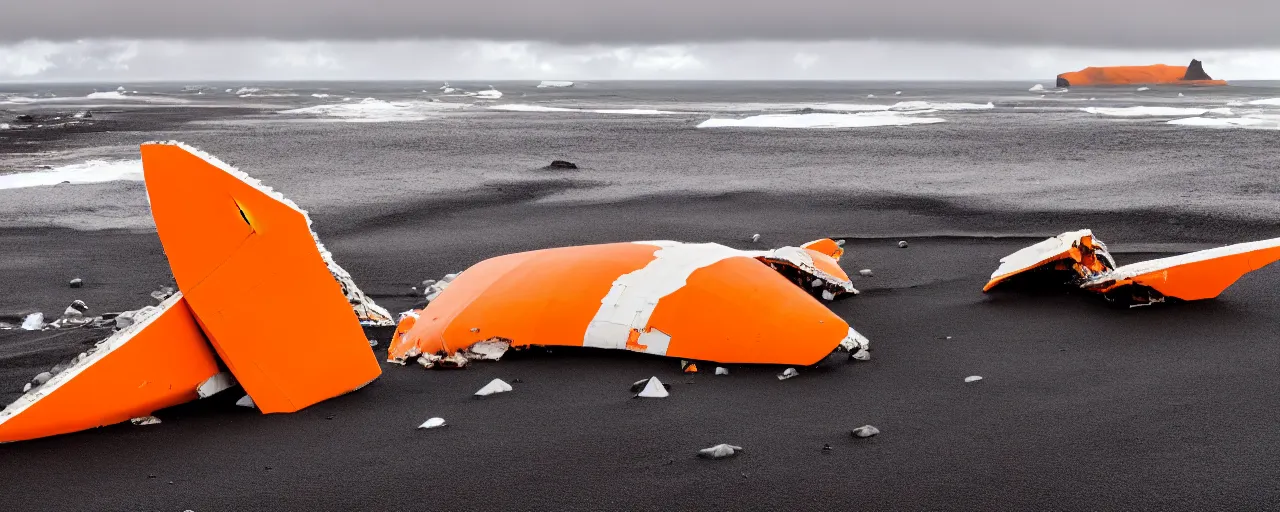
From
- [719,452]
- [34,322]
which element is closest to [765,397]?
[719,452]

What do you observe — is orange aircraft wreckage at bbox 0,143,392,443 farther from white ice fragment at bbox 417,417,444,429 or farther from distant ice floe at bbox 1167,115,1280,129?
distant ice floe at bbox 1167,115,1280,129

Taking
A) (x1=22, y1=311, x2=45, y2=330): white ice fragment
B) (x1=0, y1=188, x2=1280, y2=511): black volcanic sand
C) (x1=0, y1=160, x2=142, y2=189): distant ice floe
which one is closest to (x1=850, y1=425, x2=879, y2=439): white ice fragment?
(x1=0, y1=188, x2=1280, y2=511): black volcanic sand

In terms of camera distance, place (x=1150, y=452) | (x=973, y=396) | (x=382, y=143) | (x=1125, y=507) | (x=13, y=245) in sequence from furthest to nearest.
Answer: (x=382, y=143) < (x=13, y=245) < (x=973, y=396) < (x=1150, y=452) < (x=1125, y=507)

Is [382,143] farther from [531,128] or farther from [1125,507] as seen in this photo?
[1125,507]

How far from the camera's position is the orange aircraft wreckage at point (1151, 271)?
6082mm

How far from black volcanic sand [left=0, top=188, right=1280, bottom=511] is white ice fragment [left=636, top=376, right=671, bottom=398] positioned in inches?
1.8

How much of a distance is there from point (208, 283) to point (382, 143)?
18824 millimetres

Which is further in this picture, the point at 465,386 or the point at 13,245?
the point at 13,245

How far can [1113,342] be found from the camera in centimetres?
552

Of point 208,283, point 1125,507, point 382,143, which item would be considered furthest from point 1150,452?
point 382,143

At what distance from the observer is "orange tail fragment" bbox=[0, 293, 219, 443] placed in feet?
13.8

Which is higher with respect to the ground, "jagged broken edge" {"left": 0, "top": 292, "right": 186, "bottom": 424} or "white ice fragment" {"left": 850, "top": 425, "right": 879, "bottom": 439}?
"jagged broken edge" {"left": 0, "top": 292, "right": 186, "bottom": 424}

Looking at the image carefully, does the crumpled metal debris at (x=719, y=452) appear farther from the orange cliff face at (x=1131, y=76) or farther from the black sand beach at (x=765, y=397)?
the orange cliff face at (x=1131, y=76)

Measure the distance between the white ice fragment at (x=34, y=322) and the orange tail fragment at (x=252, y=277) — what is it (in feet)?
7.90
